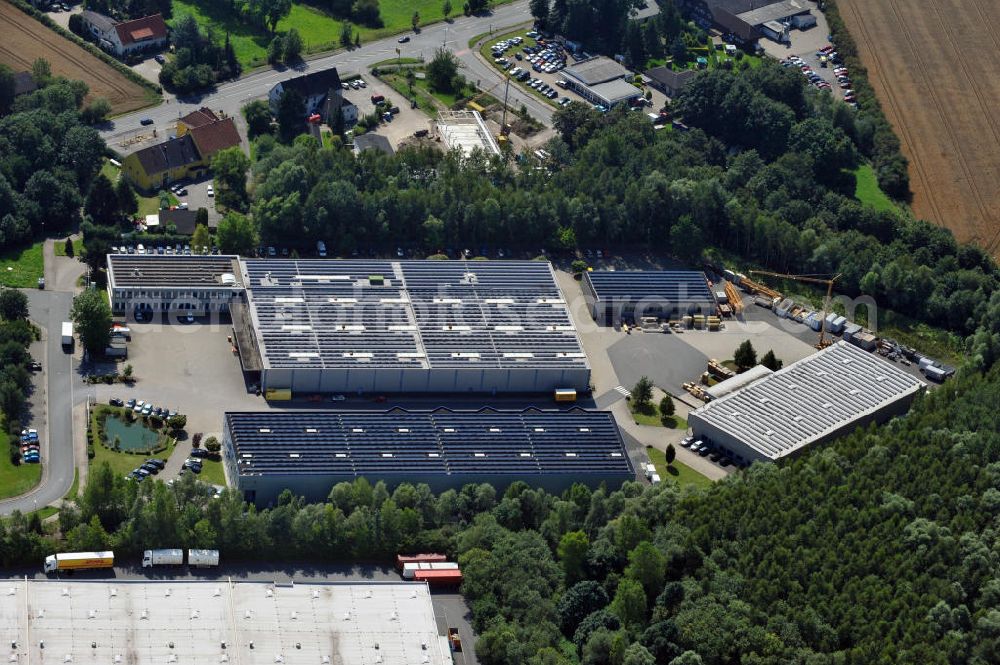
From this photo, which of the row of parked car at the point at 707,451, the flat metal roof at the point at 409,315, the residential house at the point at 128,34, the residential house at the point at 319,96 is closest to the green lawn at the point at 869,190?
the flat metal roof at the point at 409,315

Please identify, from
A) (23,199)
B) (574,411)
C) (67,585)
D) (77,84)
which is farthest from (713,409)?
(77,84)

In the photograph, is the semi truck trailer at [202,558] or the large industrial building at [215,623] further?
the semi truck trailer at [202,558]

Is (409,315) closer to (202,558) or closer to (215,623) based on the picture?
(202,558)

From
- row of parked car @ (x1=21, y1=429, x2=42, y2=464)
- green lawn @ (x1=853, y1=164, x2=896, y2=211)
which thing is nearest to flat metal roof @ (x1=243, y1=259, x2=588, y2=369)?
row of parked car @ (x1=21, y1=429, x2=42, y2=464)

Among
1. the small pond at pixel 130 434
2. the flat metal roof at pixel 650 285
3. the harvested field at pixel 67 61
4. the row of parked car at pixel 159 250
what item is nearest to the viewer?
the small pond at pixel 130 434

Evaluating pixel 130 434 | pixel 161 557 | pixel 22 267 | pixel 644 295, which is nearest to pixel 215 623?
pixel 161 557

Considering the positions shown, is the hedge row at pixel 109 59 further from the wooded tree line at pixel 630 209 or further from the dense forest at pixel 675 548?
the dense forest at pixel 675 548
